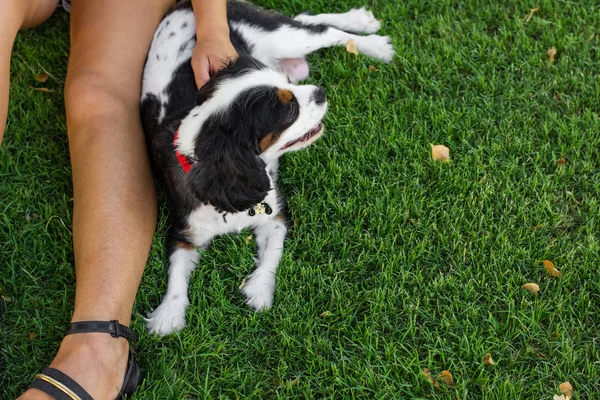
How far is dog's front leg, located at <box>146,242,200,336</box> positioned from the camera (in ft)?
9.60

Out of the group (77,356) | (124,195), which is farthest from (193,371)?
(124,195)

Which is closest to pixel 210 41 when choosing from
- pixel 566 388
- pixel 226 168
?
pixel 226 168

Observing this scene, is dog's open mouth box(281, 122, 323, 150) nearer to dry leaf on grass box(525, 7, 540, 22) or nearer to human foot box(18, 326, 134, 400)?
human foot box(18, 326, 134, 400)

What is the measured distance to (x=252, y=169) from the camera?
2.78 metres

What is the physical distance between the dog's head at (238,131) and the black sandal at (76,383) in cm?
67

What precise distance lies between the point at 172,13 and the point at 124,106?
2.15ft

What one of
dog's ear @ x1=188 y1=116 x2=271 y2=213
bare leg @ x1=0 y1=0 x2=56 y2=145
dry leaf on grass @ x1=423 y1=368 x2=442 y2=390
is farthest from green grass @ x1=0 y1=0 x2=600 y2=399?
bare leg @ x1=0 y1=0 x2=56 y2=145

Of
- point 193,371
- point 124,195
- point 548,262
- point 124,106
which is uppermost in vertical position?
point 124,106

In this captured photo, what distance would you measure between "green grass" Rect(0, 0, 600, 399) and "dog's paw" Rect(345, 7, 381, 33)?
0.18 meters

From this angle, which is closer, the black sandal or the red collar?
the black sandal

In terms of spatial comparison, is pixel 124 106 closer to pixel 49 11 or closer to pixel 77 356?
pixel 49 11

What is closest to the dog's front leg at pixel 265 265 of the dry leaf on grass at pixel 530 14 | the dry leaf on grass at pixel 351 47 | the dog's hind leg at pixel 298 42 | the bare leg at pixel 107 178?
the bare leg at pixel 107 178

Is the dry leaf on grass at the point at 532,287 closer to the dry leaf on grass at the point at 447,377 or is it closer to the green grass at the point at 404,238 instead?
the green grass at the point at 404,238

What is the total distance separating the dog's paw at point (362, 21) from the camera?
13.4ft
